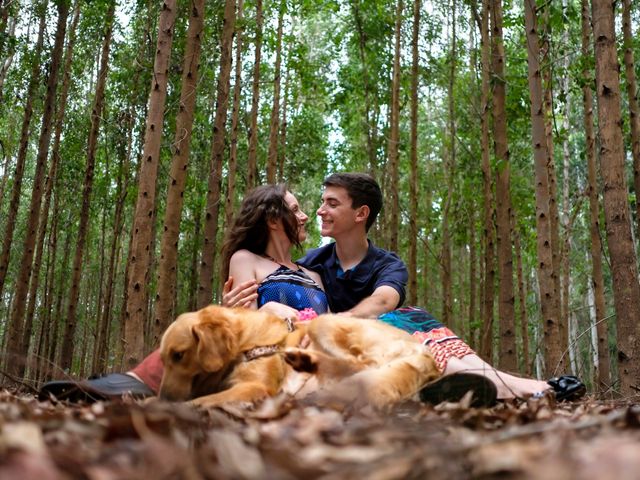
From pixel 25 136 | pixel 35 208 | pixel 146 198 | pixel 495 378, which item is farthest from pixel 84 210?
pixel 495 378

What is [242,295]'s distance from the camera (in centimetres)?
431

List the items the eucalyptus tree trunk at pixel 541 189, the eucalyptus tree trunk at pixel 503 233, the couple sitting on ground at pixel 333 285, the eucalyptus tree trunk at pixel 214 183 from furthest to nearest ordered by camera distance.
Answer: the eucalyptus tree trunk at pixel 214 183 < the eucalyptus tree trunk at pixel 503 233 < the eucalyptus tree trunk at pixel 541 189 < the couple sitting on ground at pixel 333 285

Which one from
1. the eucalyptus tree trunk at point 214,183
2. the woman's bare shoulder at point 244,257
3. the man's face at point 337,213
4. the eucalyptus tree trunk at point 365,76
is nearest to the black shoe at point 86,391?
the woman's bare shoulder at point 244,257

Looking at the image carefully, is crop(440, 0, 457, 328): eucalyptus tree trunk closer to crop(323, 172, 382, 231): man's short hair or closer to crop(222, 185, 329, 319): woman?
crop(323, 172, 382, 231): man's short hair

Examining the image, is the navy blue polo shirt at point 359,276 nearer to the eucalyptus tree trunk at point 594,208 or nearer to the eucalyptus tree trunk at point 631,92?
the eucalyptus tree trunk at point 631,92

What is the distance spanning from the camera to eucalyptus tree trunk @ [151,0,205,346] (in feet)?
24.5

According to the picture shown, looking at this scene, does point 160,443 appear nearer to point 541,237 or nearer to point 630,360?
point 630,360

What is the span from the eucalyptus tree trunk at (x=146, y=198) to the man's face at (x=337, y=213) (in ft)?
8.11

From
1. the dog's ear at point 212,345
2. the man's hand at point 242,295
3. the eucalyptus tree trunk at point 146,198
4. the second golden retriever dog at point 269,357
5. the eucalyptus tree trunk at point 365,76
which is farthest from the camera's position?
the eucalyptus tree trunk at point 365,76

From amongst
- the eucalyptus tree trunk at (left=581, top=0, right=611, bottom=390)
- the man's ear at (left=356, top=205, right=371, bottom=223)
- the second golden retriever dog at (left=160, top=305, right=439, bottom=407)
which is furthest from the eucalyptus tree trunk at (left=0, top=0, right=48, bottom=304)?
the eucalyptus tree trunk at (left=581, top=0, right=611, bottom=390)

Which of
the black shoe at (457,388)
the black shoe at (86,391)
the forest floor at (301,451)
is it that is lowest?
the black shoe at (86,391)

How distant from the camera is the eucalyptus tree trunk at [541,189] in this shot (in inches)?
301

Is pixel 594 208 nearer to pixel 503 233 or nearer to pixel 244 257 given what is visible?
pixel 503 233

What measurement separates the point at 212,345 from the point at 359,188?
8.82 ft
